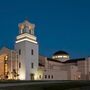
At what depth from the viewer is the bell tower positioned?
60.8 meters

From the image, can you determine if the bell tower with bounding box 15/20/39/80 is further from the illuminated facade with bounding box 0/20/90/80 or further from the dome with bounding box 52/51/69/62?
the dome with bounding box 52/51/69/62

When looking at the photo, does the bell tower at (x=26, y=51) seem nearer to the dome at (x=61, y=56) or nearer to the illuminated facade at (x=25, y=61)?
the illuminated facade at (x=25, y=61)

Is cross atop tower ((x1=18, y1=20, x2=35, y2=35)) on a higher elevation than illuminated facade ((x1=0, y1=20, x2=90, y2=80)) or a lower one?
higher

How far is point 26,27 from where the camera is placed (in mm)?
63250

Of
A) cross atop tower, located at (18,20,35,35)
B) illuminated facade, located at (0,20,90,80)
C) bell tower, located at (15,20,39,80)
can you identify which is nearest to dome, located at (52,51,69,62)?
illuminated facade, located at (0,20,90,80)

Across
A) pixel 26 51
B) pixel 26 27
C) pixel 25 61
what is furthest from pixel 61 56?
pixel 25 61

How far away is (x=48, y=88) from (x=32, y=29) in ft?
164

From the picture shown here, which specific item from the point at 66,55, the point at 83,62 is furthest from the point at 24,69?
the point at 66,55

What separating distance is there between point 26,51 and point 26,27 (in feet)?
20.3

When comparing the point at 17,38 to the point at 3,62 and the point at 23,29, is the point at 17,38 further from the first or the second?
the point at 3,62

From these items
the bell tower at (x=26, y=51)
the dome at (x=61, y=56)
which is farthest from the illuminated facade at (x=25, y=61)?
the dome at (x=61, y=56)

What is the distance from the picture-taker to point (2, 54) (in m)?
63.4

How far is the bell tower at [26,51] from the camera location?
6075cm

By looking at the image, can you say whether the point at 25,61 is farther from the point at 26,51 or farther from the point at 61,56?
the point at 61,56
